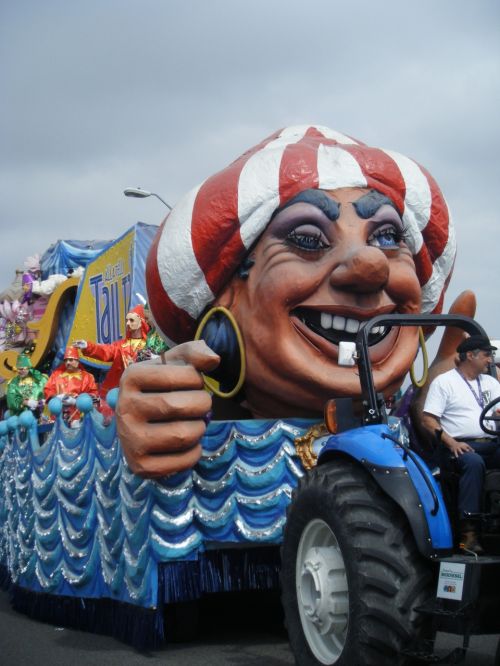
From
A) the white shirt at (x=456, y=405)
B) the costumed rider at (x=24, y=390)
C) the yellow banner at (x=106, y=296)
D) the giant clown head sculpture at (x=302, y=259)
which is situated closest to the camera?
the white shirt at (x=456, y=405)

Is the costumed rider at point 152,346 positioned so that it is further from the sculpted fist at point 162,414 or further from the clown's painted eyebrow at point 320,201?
the sculpted fist at point 162,414

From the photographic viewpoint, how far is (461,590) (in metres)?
3.13

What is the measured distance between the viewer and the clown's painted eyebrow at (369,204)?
18.5ft

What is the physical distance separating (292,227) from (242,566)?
2.02m

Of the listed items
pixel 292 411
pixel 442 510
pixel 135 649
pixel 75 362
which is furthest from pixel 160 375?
pixel 75 362

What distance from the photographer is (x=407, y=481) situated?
3.46 m

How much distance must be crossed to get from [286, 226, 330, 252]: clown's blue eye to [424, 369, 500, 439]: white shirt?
4.70ft

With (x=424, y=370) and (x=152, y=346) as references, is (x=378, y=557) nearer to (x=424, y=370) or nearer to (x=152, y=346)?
(x=424, y=370)

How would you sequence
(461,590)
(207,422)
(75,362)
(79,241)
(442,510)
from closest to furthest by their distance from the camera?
(461,590), (442,510), (207,422), (75,362), (79,241)

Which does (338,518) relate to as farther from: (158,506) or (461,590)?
(158,506)

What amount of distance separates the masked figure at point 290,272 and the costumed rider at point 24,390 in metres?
4.57

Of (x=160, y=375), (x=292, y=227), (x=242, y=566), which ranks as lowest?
(x=242, y=566)

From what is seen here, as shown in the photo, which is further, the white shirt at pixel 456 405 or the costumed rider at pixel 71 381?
the costumed rider at pixel 71 381

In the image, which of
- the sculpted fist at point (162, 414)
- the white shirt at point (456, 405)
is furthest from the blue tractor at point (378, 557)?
the sculpted fist at point (162, 414)
